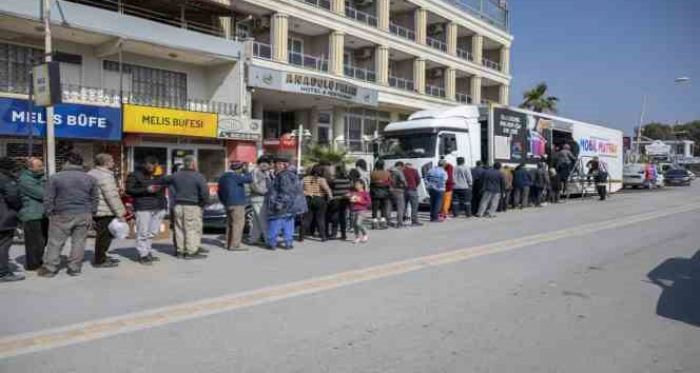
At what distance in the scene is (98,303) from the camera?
6992mm

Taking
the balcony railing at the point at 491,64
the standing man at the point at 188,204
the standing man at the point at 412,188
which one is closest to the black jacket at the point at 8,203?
the standing man at the point at 188,204

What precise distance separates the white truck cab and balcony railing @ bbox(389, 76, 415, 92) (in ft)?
57.8

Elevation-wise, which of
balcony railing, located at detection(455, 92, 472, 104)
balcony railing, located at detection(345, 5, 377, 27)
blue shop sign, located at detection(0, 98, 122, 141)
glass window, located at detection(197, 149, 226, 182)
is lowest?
glass window, located at detection(197, 149, 226, 182)

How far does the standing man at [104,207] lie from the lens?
29.8ft

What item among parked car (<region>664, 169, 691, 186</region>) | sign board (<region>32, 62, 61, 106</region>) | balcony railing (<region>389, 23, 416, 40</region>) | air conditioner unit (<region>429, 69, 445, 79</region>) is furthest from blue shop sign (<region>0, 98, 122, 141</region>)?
parked car (<region>664, 169, 691, 186</region>)

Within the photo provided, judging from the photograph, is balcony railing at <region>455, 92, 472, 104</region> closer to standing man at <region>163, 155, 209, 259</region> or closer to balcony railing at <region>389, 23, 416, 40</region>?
balcony railing at <region>389, 23, 416, 40</region>

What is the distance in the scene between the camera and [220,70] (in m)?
25.3

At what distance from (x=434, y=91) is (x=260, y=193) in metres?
31.5

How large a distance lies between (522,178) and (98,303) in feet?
52.8

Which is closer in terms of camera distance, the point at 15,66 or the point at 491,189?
the point at 491,189

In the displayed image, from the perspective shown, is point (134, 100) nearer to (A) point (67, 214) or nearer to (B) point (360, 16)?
(A) point (67, 214)

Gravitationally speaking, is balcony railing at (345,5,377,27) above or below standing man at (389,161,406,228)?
above

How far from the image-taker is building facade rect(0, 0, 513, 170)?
19.5 meters

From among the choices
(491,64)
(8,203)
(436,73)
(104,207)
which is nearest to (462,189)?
(104,207)
